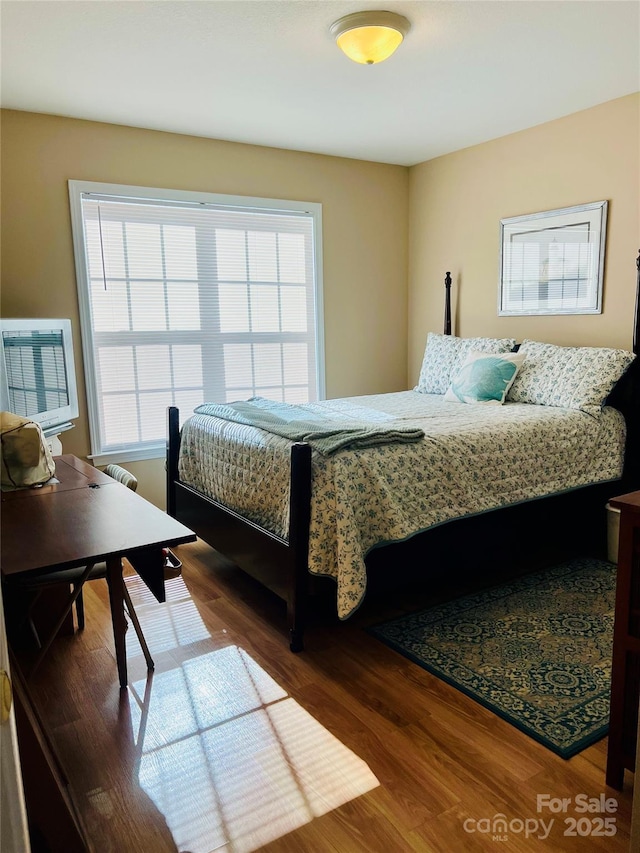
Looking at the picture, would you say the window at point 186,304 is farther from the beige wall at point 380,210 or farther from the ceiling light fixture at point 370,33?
the ceiling light fixture at point 370,33

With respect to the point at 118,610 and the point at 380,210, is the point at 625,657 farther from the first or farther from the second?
the point at 380,210

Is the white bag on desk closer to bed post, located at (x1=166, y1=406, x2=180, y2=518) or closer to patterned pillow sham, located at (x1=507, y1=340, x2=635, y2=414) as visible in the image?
bed post, located at (x1=166, y1=406, x2=180, y2=518)

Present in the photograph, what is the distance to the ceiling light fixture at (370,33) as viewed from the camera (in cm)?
247

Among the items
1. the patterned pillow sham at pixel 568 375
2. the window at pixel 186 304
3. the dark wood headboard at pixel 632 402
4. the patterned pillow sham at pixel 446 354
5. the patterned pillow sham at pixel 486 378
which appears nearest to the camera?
the patterned pillow sham at pixel 568 375

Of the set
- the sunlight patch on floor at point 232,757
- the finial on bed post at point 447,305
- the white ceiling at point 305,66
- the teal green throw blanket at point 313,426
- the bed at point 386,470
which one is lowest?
the sunlight patch on floor at point 232,757

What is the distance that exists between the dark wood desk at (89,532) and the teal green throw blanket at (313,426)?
0.73 meters

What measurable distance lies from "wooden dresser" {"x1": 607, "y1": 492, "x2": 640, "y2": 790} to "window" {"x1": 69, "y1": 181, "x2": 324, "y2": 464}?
3089 mm

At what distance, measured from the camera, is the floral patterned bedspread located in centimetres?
239

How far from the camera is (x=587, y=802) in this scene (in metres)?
1.68

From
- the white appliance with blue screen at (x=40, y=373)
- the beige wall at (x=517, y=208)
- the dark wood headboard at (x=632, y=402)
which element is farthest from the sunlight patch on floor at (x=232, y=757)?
the beige wall at (x=517, y=208)

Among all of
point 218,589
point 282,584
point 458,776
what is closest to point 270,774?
point 458,776

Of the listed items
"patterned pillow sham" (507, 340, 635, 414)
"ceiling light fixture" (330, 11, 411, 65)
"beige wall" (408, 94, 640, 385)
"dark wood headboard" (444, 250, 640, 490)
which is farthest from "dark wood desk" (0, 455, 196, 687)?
"beige wall" (408, 94, 640, 385)

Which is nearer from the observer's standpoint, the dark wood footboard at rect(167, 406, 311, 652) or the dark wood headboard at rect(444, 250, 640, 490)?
the dark wood footboard at rect(167, 406, 311, 652)

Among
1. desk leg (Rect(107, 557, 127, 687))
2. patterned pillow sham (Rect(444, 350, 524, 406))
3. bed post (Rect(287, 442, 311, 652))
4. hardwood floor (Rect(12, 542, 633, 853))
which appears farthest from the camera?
patterned pillow sham (Rect(444, 350, 524, 406))
